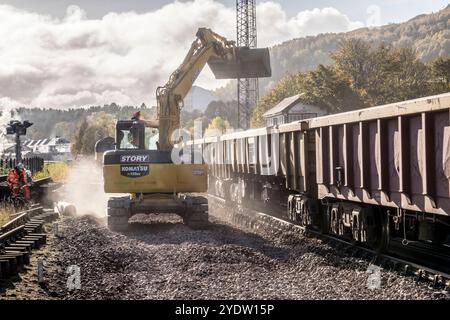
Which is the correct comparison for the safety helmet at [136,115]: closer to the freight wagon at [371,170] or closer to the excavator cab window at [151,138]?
the excavator cab window at [151,138]

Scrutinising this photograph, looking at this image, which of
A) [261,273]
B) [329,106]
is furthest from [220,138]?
[329,106]

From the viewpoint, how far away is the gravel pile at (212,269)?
383 inches

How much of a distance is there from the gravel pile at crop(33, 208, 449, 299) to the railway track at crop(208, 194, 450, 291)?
225 millimetres

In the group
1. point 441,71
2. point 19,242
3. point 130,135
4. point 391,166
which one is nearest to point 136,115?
point 130,135

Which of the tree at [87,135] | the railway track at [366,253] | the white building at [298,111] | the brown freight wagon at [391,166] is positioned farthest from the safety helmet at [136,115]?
the tree at [87,135]

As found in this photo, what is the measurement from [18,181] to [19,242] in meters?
8.32

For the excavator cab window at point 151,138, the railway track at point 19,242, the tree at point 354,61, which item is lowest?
the railway track at point 19,242

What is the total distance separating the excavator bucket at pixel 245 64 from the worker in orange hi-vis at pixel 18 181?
771cm

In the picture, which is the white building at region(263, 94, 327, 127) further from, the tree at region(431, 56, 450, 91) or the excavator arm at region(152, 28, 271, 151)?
→ the excavator arm at region(152, 28, 271, 151)

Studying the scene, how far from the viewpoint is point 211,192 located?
32406 mm

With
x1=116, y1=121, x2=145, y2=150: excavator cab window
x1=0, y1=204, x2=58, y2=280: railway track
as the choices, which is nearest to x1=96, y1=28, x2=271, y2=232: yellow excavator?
x1=116, y1=121, x2=145, y2=150: excavator cab window

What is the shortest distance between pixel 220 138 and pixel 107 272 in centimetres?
1578

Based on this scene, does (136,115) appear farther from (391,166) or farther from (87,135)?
(87,135)

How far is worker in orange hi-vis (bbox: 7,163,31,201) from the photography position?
71.4ft
